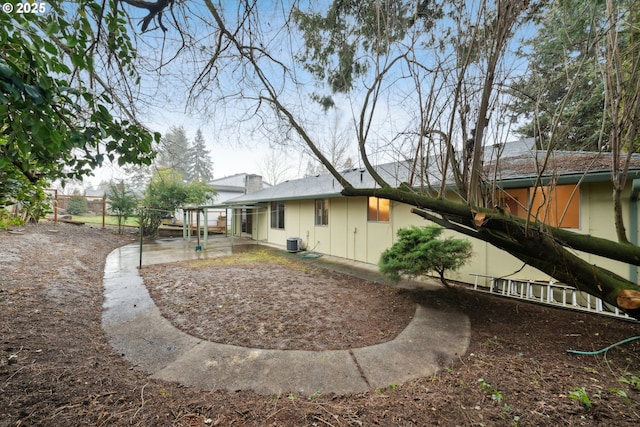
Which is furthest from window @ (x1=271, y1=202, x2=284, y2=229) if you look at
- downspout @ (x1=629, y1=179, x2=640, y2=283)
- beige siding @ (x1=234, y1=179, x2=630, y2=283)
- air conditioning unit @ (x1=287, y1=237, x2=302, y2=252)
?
downspout @ (x1=629, y1=179, x2=640, y2=283)

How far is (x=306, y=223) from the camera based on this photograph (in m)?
11.1

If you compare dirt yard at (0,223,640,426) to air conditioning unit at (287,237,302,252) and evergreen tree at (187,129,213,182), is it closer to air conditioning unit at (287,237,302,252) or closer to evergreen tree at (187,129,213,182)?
air conditioning unit at (287,237,302,252)

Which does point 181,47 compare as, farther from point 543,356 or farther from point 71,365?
point 543,356

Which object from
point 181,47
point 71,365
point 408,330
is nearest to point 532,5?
point 181,47

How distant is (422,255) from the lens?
188 inches

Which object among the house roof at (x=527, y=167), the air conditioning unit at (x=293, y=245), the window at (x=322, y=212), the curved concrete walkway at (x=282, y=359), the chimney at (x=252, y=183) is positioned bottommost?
the curved concrete walkway at (x=282, y=359)

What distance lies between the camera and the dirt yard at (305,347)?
1.87 metres

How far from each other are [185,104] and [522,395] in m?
4.66

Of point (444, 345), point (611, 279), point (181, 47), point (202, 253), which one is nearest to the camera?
point (611, 279)

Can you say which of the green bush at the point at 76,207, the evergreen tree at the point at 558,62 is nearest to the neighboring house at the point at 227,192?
the green bush at the point at 76,207

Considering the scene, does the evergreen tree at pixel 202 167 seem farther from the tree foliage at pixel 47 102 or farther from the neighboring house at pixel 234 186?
the tree foliage at pixel 47 102

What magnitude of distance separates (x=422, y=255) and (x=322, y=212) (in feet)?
19.3

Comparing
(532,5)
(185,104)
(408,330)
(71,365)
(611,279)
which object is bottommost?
(408,330)

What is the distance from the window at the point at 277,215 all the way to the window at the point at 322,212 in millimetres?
2897
